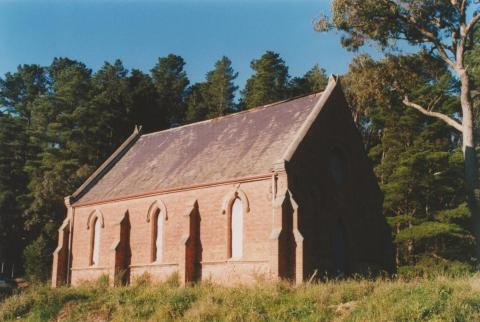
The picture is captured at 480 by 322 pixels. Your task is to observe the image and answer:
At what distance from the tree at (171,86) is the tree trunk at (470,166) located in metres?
46.8

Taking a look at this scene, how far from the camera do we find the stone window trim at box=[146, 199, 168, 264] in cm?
2945

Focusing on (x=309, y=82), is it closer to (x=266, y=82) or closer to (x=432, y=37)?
(x=266, y=82)

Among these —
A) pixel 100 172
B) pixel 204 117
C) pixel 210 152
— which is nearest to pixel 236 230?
pixel 210 152

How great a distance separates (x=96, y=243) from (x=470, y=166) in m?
22.4

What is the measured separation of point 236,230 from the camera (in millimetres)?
26141

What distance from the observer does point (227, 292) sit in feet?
63.0

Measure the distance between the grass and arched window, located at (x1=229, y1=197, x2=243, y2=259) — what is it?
17.0 ft

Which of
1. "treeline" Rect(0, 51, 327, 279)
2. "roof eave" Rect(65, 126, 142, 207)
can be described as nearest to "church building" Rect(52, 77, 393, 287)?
"roof eave" Rect(65, 126, 142, 207)

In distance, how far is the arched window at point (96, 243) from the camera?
110ft

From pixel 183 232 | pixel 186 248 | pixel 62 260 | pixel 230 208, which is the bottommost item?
pixel 62 260

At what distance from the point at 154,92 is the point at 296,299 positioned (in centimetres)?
5546

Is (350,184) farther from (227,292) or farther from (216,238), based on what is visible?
(227,292)

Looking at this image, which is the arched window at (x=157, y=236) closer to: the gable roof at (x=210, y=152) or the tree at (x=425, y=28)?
the gable roof at (x=210, y=152)

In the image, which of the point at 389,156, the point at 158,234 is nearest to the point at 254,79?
the point at 389,156
